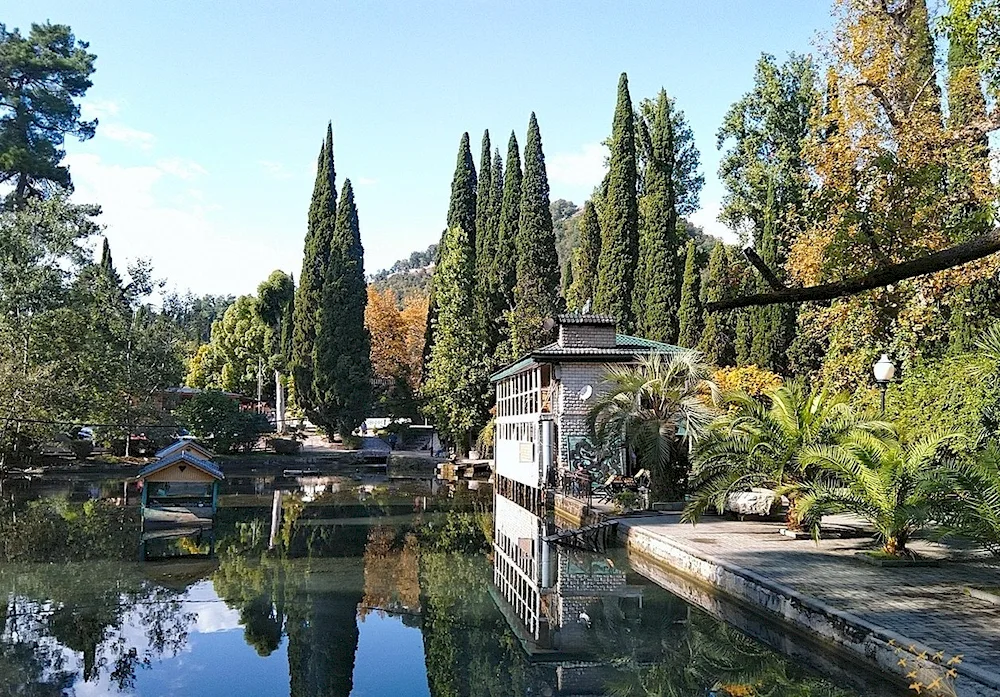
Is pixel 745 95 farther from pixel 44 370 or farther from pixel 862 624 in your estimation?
pixel 862 624

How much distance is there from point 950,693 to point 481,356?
106 feet

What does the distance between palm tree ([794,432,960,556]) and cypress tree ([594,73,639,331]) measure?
26.4 m

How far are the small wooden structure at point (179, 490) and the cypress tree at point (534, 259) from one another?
1818 cm

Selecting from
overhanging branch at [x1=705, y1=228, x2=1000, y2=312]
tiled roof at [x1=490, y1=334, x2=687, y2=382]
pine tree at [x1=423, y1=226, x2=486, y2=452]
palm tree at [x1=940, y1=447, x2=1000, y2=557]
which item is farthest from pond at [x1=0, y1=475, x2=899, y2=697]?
pine tree at [x1=423, y1=226, x2=486, y2=452]

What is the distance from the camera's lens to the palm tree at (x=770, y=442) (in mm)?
14906

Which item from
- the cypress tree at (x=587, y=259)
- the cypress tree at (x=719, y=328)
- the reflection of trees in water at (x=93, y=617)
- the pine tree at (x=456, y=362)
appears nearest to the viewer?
the reflection of trees in water at (x=93, y=617)

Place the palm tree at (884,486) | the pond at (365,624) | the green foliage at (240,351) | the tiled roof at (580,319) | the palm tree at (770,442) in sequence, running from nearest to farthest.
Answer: the pond at (365,624) → the palm tree at (884,486) → the palm tree at (770,442) → the tiled roof at (580,319) → the green foliage at (240,351)

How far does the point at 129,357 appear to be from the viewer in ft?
124

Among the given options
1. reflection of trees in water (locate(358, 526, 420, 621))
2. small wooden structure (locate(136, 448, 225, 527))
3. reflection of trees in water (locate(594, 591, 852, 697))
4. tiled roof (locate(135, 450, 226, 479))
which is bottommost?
reflection of trees in water (locate(594, 591, 852, 697))

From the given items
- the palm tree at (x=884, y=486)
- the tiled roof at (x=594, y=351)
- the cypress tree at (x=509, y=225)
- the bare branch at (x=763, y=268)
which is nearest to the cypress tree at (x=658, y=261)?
the cypress tree at (x=509, y=225)

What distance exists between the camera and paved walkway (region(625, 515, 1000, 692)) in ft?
26.5

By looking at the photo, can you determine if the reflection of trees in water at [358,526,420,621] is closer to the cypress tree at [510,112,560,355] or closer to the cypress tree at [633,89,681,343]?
the cypress tree at [510,112,560,355]

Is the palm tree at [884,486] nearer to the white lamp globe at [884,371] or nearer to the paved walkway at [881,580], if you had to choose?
the paved walkway at [881,580]

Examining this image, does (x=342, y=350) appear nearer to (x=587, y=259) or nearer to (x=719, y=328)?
(x=587, y=259)
